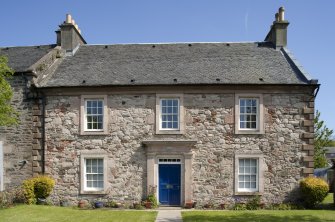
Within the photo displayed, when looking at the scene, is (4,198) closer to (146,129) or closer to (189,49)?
(146,129)

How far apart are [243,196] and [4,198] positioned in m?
12.3

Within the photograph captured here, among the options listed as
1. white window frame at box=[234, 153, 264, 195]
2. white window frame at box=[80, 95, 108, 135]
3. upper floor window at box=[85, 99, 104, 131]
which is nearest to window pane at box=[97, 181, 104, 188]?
white window frame at box=[80, 95, 108, 135]

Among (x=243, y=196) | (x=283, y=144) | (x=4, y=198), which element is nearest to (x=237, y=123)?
(x=283, y=144)

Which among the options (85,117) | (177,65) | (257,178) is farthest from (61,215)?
(177,65)

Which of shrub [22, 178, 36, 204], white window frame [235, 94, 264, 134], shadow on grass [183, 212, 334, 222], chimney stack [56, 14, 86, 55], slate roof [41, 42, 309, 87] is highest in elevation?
chimney stack [56, 14, 86, 55]

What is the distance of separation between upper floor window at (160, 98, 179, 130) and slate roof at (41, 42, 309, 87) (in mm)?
1045

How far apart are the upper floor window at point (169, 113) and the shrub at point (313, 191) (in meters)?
7.37

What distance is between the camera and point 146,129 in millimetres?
17938

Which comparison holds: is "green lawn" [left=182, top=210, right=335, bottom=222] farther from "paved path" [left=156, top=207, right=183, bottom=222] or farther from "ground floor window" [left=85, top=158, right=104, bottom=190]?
"ground floor window" [left=85, top=158, right=104, bottom=190]

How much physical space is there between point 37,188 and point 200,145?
29.3 feet

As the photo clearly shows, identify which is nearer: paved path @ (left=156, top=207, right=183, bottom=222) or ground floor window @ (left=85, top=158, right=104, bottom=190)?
paved path @ (left=156, top=207, right=183, bottom=222)

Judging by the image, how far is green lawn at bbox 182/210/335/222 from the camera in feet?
45.5

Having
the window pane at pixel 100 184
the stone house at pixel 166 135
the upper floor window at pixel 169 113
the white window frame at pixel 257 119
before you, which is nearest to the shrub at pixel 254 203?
the stone house at pixel 166 135

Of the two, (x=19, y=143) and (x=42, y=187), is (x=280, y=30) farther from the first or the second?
(x=19, y=143)
